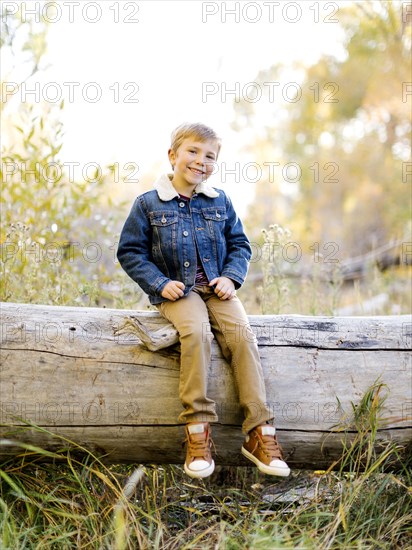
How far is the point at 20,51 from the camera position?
15.5ft

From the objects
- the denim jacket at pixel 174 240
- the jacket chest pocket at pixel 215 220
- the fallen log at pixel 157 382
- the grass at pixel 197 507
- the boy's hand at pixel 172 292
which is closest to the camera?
the grass at pixel 197 507

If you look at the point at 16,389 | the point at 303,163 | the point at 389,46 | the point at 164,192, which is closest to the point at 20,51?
the point at 164,192

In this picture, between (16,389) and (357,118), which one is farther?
(357,118)

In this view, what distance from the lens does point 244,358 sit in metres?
2.91

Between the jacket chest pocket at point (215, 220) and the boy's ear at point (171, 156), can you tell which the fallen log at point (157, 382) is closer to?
the jacket chest pocket at point (215, 220)

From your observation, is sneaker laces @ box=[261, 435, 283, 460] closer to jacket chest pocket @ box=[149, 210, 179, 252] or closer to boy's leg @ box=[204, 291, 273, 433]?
boy's leg @ box=[204, 291, 273, 433]

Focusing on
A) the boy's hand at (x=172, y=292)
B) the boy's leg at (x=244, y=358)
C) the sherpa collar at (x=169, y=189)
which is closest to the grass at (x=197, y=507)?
the boy's leg at (x=244, y=358)

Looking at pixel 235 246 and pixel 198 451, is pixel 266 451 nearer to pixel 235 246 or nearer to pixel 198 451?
pixel 198 451

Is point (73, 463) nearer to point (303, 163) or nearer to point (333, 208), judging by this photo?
point (333, 208)

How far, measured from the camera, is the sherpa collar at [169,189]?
322 cm

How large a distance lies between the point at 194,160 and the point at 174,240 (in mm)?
417

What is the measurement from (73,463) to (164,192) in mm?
1415

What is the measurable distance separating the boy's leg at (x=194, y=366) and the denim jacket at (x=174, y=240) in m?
0.23

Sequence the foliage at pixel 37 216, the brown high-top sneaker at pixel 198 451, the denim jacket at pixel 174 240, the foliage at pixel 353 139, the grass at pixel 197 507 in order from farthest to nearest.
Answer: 1. the foliage at pixel 353 139
2. the foliage at pixel 37 216
3. the denim jacket at pixel 174 240
4. the brown high-top sneaker at pixel 198 451
5. the grass at pixel 197 507
